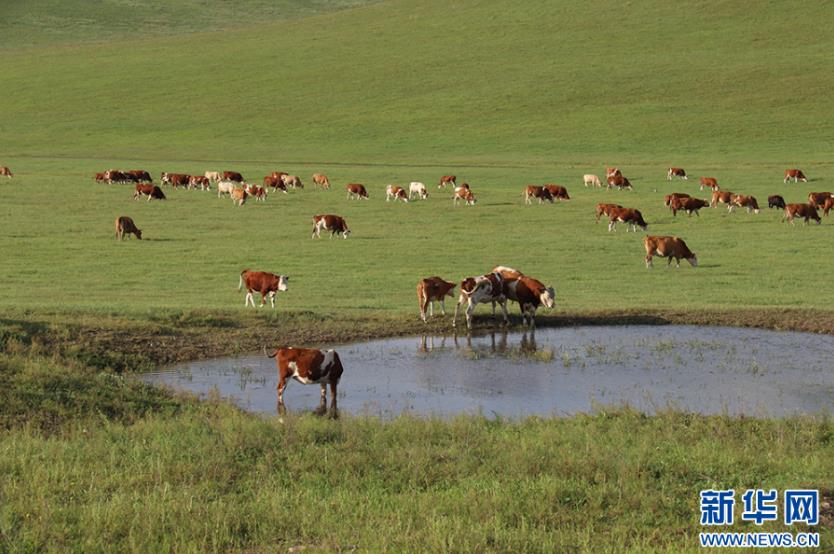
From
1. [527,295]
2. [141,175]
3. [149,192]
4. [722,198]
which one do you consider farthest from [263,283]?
[141,175]

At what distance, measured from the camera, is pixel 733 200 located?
130 feet

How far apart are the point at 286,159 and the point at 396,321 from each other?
45.6 m

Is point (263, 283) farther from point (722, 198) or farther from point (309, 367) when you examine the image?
point (722, 198)

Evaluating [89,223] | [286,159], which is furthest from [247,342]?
[286,159]

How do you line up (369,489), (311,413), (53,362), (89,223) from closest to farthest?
1. (369,489)
2. (311,413)
3. (53,362)
4. (89,223)

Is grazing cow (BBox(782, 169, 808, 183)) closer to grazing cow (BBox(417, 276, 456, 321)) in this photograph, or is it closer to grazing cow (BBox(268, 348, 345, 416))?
grazing cow (BBox(417, 276, 456, 321))

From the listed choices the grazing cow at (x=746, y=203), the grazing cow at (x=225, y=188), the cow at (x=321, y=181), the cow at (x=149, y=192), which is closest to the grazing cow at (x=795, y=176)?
the grazing cow at (x=746, y=203)

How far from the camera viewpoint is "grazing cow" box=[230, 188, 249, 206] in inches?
1652

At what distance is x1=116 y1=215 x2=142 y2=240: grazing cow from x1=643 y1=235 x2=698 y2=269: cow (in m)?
14.8

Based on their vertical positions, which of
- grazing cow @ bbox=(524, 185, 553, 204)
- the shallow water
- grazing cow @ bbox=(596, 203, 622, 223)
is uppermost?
grazing cow @ bbox=(524, 185, 553, 204)

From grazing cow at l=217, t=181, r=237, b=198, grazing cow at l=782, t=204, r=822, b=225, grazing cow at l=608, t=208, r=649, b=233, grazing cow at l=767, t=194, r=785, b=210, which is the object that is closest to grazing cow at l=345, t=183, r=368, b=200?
grazing cow at l=217, t=181, r=237, b=198

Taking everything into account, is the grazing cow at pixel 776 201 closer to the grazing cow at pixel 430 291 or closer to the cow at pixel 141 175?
the grazing cow at pixel 430 291

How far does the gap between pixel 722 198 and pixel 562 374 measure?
2574cm

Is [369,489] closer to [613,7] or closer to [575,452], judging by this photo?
[575,452]
